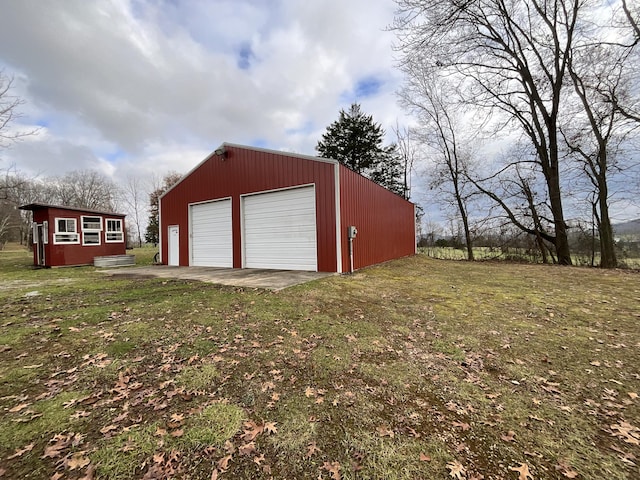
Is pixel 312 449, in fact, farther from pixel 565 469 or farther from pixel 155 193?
pixel 155 193

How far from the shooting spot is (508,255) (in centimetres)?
1526

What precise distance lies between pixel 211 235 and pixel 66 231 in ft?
24.7

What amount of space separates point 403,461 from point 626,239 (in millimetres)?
17086

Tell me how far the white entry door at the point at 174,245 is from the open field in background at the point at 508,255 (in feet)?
56.7

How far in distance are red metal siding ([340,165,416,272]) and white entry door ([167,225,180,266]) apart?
892 centimetres

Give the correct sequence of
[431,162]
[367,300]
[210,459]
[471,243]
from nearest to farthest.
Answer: [210,459] → [367,300] → [471,243] → [431,162]

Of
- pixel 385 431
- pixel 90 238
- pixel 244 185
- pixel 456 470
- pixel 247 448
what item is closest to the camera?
pixel 456 470

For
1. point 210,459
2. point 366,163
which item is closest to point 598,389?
point 210,459

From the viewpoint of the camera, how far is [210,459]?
5.64 ft

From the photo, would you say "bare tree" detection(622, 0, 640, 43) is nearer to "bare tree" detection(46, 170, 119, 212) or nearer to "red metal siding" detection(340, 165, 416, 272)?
"red metal siding" detection(340, 165, 416, 272)

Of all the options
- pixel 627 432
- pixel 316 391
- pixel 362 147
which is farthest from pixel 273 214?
pixel 362 147

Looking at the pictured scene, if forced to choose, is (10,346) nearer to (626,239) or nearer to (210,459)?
(210,459)

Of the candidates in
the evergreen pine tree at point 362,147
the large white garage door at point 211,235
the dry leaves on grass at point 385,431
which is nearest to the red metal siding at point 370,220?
the large white garage door at point 211,235

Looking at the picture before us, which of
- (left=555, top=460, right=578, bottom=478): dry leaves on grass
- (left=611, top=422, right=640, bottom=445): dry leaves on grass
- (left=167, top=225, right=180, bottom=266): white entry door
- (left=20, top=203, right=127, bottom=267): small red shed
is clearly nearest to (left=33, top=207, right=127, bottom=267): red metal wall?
(left=20, top=203, right=127, bottom=267): small red shed
